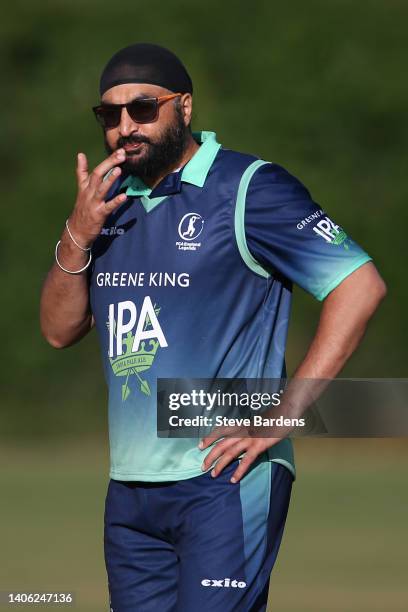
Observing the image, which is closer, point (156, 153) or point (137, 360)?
point (137, 360)

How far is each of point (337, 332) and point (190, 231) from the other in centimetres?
56

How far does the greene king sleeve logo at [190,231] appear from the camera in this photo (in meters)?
4.37

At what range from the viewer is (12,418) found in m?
15.3

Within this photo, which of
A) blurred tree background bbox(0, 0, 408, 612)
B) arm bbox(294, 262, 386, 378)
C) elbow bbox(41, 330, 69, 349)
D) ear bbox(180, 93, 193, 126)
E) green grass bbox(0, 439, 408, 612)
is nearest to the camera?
arm bbox(294, 262, 386, 378)

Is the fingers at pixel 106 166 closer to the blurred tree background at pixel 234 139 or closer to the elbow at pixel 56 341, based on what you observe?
the elbow at pixel 56 341

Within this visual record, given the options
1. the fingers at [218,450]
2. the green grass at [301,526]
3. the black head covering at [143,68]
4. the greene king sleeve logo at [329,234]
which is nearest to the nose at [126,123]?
the black head covering at [143,68]

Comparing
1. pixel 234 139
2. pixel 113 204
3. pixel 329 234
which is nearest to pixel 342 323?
pixel 329 234

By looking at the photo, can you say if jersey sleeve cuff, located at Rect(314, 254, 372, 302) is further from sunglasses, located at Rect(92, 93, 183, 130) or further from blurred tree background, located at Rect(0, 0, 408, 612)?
blurred tree background, located at Rect(0, 0, 408, 612)

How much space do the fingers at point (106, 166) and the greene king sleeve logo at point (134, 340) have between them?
15.4 inches

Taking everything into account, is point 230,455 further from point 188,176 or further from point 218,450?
point 188,176

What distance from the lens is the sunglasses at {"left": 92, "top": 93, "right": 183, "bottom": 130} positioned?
4.45 metres

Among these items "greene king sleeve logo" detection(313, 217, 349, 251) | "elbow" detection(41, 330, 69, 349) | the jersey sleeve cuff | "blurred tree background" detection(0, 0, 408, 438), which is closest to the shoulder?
"greene king sleeve logo" detection(313, 217, 349, 251)

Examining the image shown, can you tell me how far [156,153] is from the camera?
4.51 m
